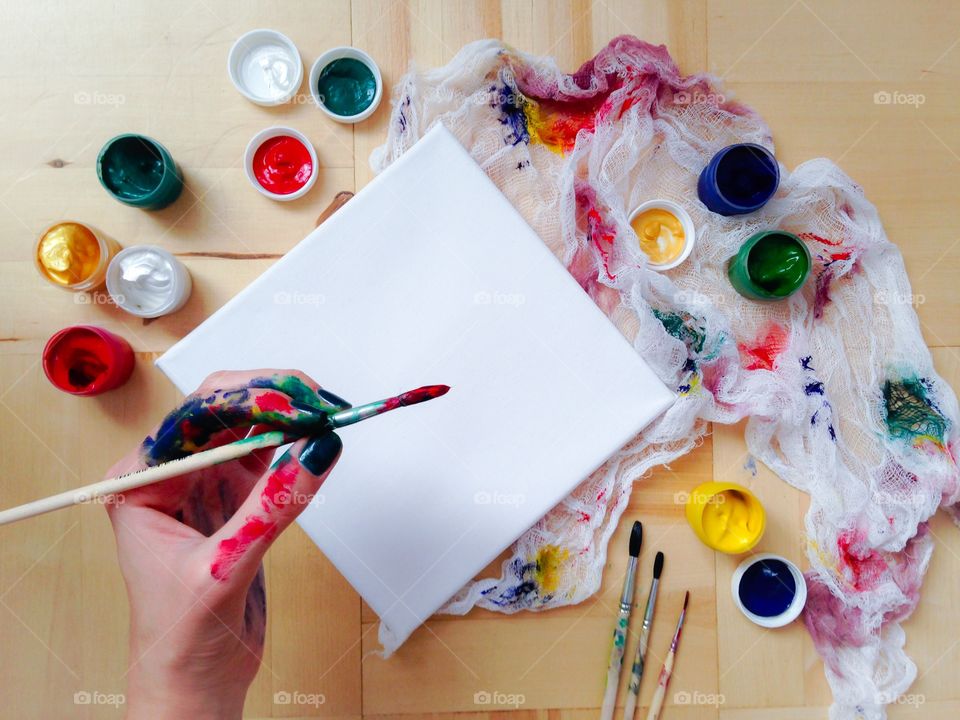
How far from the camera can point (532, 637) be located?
986 mm

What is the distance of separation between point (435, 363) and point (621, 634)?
19.3 inches

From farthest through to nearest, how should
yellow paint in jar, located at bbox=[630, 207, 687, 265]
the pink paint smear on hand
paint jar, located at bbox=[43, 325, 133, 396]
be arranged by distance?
1. yellow paint in jar, located at bbox=[630, 207, 687, 265]
2. paint jar, located at bbox=[43, 325, 133, 396]
3. the pink paint smear on hand

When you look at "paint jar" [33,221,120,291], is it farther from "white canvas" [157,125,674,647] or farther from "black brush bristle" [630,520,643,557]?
"black brush bristle" [630,520,643,557]

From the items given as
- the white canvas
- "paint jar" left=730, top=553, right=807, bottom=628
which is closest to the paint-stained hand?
the white canvas

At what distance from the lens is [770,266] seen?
3.24 ft

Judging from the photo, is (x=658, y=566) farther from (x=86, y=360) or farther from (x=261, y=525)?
(x=86, y=360)

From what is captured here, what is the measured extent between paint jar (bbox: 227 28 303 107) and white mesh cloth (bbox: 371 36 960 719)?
162 mm

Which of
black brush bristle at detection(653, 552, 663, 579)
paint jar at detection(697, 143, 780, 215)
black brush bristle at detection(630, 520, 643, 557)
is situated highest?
paint jar at detection(697, 143, 780, 215)

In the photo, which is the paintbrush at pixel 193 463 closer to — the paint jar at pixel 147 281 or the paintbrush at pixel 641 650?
the paint jar at pixel 147 281

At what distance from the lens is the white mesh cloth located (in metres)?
0.97

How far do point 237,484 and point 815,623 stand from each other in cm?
88

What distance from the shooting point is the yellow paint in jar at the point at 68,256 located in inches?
36.1

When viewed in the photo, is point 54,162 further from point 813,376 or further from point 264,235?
point 813,376

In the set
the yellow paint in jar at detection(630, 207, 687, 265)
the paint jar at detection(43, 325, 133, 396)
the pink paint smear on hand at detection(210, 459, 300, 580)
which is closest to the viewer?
the pink paint smear on hand at detection(210, 459, 300, 580)
